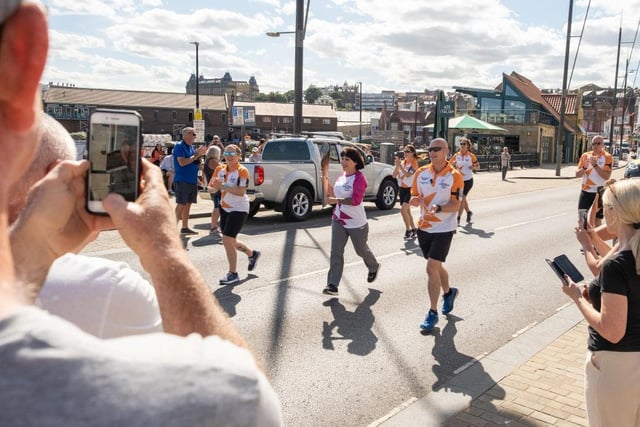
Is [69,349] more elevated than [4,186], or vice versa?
[4,186]

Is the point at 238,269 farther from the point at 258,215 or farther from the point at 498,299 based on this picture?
the point at 258,215

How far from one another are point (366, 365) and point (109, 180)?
4590 millimetres

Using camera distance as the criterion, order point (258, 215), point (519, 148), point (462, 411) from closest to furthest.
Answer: point (462, 411) < point (258, 215) < point (519, 148)

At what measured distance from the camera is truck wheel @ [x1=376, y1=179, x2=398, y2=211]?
16.7 m

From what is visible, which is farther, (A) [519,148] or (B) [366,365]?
(A) [519,148]

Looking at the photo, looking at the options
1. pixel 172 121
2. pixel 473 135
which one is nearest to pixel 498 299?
pixel 473 135

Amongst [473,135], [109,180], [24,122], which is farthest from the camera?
[473,135]

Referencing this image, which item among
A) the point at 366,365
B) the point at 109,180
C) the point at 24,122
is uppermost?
the point at 24,122

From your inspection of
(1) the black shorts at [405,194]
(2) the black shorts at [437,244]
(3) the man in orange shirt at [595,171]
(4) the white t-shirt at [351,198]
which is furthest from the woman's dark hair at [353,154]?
(3) the man in orange shirt at [595,171]

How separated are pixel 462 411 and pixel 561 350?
1.85m

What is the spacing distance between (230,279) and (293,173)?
6251mm

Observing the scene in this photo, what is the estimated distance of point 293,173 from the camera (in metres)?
14.3

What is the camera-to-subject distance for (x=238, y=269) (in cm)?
922

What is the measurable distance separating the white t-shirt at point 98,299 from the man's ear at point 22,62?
87 centimetres
